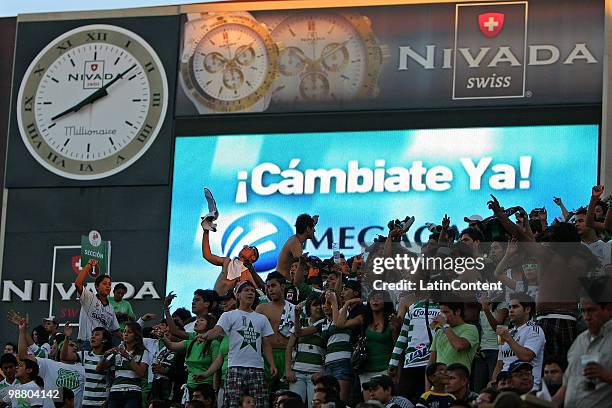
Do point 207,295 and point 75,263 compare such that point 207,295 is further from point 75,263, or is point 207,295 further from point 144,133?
point 144,133

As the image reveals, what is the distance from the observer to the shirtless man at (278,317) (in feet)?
54.7

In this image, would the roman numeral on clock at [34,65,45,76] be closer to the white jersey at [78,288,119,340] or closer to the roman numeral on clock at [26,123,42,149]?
the roman numeral on clock at [26,123,42,149]

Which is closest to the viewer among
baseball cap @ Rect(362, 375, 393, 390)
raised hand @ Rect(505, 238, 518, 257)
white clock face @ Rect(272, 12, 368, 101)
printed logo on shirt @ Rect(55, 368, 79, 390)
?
baseball cap @ Rect(362, 375, 393, 390)

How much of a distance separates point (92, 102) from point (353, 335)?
9.38 metres

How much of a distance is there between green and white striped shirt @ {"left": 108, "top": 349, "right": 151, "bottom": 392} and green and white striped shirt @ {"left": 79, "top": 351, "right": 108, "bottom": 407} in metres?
0.36

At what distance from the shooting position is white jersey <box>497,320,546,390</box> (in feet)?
45.8

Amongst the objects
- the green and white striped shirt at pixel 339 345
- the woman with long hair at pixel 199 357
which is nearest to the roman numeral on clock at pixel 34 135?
the woman with long hair at pixel 199 357

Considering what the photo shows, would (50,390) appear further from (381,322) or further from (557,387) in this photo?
(557,387)

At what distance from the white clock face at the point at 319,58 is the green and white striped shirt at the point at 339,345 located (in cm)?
754

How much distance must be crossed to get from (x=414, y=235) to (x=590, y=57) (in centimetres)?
335

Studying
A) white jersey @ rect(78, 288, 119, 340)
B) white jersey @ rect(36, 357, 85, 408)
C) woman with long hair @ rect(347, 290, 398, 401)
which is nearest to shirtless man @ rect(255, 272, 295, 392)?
woman with long hair @ rect(347, 290, 398, 401)

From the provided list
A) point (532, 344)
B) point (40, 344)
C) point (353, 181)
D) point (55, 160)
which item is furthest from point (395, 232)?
point (55, 160)

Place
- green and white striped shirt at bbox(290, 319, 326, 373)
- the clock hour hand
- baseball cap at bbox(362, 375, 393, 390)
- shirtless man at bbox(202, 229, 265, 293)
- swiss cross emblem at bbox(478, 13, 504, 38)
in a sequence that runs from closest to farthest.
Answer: baseball cap at bbox(362, 375, 393, 390)
green and white striped shirt at bbox(290, 319, 326, 373)
shirtless man at bbox(202, 229, 265, 293)
swiss cross emblem at bbox(478, 13, 504, 38)
the clock hour hand

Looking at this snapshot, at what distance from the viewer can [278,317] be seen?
16.8 metres
